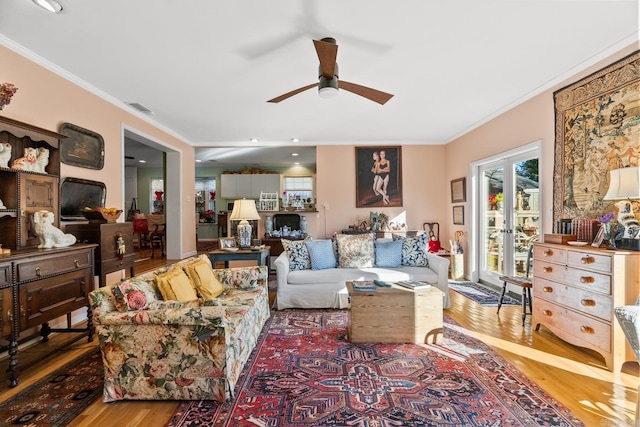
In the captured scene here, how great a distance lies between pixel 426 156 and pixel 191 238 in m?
5.32

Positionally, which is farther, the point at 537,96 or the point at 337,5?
the point at 537,96

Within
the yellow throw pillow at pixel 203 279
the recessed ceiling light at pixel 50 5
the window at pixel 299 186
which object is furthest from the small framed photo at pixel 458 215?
the recessed ceiling light at pixel 50 5

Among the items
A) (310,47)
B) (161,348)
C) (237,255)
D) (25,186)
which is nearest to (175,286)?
(161,348)

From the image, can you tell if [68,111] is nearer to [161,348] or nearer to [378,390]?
[161,348]

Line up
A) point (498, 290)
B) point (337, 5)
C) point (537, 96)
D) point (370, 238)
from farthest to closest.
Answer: point (498, 290) → point (370, 238) → point (537, 96) → point (337, 5)

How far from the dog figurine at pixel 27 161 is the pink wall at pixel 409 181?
4567 millimetres

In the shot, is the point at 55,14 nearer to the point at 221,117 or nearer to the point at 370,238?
the point at 221,117

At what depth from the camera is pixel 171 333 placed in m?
1.89

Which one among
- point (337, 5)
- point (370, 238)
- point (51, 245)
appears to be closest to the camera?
point (337, 5)

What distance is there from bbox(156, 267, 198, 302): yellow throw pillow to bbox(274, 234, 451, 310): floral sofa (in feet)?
4.38

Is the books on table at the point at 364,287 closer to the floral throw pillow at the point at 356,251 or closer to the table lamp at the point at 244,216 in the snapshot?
the floral throw pillow at the point at 356,251

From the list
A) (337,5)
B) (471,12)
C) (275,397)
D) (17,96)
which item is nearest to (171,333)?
(275,397)

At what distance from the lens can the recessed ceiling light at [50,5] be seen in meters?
2.14

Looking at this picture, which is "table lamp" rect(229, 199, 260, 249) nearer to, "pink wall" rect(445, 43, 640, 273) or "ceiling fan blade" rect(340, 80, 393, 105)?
"ceiling fan blade" rect(340, 80, 393, 105)
